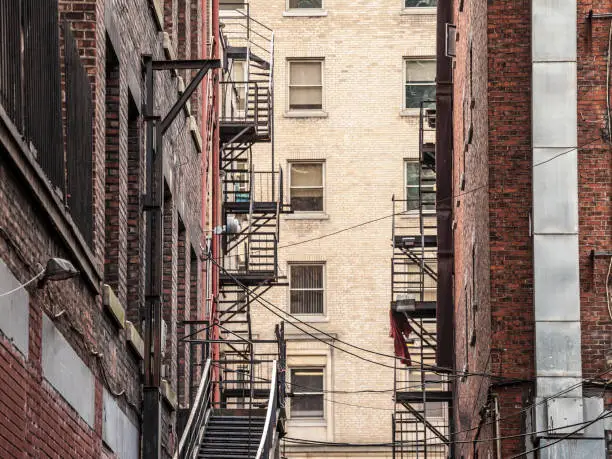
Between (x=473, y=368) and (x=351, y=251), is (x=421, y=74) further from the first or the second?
(x=473, y=368)

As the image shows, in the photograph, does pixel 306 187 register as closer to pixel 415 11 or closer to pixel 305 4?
pixel 305 4

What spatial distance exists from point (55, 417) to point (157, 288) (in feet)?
18.3

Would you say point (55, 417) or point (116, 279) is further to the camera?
point (116, 279)

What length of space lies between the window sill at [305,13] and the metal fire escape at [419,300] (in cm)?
448

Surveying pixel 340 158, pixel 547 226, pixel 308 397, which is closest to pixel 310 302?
pixel 308 397

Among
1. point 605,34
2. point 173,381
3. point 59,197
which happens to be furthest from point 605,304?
point 59,197

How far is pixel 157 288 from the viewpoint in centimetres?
1805

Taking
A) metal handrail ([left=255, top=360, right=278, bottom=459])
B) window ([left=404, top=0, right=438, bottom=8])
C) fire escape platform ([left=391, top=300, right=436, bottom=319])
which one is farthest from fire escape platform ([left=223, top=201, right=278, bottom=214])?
window ([left=404, top=0, right=438, bottom=8])

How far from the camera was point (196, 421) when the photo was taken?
23.8 m

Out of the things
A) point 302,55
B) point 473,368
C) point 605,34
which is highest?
point 302,55

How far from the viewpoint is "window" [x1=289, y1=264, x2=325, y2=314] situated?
50.3 m

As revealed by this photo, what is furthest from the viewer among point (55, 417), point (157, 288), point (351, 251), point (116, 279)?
point (351, 251)

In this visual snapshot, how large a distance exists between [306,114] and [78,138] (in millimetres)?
37574

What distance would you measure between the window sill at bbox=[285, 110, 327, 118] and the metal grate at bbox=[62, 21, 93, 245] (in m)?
36.5
